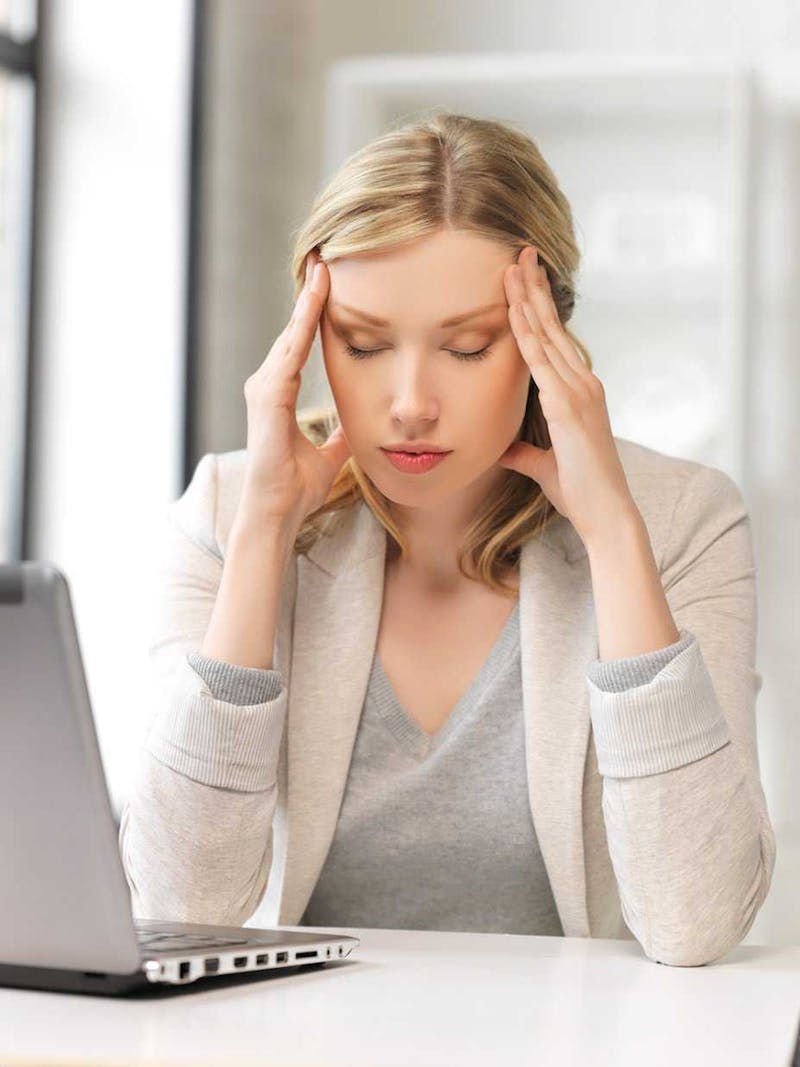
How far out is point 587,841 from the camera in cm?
138

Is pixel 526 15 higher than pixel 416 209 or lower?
higher

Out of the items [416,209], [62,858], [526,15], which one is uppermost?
[526,15]

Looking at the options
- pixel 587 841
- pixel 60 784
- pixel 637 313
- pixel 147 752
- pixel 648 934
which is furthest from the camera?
pixel 637 313

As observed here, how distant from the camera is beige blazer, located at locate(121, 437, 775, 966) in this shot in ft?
3.92

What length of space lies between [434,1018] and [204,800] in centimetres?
42

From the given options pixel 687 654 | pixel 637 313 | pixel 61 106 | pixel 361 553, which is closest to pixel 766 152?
pixel 637 313

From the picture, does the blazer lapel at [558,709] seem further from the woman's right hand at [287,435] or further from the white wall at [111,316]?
the white wall at [111,316]

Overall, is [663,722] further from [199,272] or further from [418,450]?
[199,272]

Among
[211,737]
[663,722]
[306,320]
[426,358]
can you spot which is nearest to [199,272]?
[306,320]

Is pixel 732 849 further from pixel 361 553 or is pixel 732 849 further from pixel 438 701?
pixel 361 553

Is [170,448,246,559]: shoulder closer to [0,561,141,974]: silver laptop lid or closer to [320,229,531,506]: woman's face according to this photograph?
[320,229,531,506]: woman's face

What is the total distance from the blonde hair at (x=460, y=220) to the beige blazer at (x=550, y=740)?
0.03m

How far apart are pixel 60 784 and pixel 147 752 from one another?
45 centimetres

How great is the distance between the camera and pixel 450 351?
1316mm
